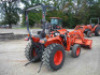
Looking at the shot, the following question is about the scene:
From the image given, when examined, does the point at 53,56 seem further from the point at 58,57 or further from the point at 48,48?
the point at 58,57

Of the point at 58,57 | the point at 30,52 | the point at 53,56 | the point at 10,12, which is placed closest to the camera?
the point at 53,56

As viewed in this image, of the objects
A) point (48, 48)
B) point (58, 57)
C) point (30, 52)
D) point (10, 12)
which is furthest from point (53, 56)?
point (10, 12)

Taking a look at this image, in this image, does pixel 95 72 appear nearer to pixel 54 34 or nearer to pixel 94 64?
pixel 94 64

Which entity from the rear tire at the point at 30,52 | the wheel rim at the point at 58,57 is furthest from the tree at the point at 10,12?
the wheel rim at the point at 58,57

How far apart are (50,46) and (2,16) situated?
28.2 m

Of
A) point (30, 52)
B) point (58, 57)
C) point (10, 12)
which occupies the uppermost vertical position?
point (10, 12)

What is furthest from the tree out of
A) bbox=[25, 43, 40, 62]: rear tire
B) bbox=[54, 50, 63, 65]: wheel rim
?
bbox=[54, 50, 63, 65]: wheel rim

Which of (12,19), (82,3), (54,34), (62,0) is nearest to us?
(54,34)

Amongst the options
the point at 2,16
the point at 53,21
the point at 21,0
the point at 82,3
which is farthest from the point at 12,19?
the point at 53,21

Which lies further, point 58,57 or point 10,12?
point 10,12

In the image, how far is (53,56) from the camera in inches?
132

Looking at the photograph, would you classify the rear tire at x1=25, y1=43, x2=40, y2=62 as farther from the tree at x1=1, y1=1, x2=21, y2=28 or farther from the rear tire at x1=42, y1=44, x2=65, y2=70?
the tree at x1=1, y1=1, x2=21, y2=28

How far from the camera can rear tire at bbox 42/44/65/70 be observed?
3.27 metres

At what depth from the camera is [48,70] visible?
355 cm
